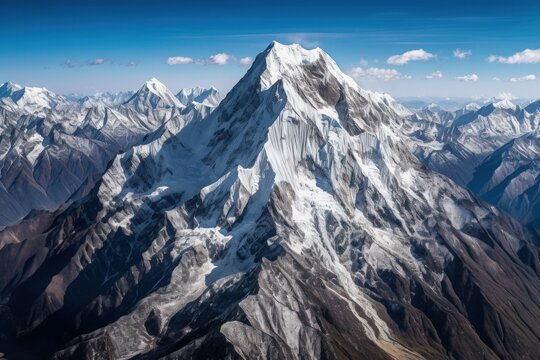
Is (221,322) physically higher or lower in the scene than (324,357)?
higher

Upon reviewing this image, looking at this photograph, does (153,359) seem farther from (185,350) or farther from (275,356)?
(275,356)

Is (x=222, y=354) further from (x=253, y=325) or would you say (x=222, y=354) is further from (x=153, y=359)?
(x=153, y=359)

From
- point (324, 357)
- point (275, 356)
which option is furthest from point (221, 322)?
point (324, 357)

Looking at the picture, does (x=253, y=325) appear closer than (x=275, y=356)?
No

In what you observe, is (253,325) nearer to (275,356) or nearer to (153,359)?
(275,356)

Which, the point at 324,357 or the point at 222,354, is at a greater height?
the point at 222,354

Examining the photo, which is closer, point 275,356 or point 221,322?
point 275,356

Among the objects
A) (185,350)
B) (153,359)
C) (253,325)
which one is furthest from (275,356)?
(153,359)

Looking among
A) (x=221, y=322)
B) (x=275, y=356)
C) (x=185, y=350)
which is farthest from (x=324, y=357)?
(x=185, y=350)
